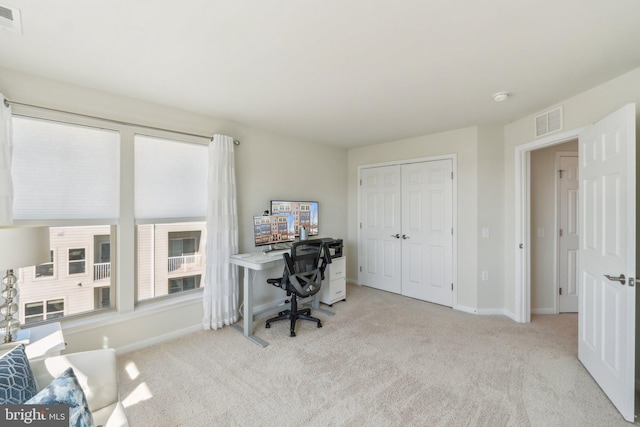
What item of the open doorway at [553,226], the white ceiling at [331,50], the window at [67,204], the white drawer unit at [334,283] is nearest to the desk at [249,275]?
the white drawer unit at [334,283]

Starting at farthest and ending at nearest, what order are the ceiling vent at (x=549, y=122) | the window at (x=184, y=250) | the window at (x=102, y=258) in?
the window at (x=184, y=250) → the ceiling vent at (x=549, y=122) → the window at (x=102, y=258)

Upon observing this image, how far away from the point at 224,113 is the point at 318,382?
275cm

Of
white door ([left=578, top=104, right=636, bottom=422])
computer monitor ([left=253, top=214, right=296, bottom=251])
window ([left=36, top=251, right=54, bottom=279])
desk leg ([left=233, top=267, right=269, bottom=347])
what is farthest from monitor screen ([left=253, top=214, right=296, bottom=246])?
white door ([left=578, top=104, right=636, bottom=422])

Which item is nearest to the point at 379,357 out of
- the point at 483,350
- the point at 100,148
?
the point at 483,350

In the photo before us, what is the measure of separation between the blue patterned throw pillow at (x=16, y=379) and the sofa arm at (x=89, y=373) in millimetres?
91

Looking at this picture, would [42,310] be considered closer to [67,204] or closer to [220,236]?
[67,204]

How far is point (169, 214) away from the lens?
111 inches

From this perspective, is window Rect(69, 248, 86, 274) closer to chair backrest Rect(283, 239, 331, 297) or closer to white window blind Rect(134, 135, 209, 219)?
white window blind Rect(134, 135, 209, 219)

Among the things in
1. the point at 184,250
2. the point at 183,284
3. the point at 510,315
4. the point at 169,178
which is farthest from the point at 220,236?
the point at 510,315

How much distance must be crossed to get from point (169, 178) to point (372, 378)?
2678mm

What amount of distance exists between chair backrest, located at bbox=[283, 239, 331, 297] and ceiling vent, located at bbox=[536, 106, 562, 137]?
8.50 feet

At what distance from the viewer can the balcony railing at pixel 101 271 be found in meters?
2.47

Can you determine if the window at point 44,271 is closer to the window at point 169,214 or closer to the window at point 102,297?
the window at point 102,297

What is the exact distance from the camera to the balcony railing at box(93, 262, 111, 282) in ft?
8.10
